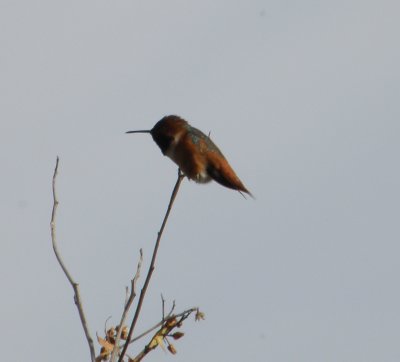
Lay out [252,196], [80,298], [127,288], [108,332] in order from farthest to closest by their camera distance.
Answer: [252,196]
[108,332]
[127,288]
[80,298]

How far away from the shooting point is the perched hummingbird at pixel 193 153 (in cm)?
905

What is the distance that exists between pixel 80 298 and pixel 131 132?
490cm

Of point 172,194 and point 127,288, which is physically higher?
point 172,194

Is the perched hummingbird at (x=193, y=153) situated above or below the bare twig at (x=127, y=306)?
above

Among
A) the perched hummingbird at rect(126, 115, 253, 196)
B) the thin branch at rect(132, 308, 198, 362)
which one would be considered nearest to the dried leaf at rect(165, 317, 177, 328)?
the thin branch at rect(132, 308, 198, 362)

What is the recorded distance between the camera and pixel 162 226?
4.79 meters

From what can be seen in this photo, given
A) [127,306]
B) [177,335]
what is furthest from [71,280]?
[177,335]

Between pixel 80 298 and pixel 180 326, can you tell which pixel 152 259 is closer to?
pixel 80 298

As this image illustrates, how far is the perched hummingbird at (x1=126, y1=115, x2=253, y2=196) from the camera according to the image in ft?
29.7

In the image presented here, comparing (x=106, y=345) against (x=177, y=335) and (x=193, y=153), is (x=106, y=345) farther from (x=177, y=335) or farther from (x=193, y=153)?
(x=193, y=153)

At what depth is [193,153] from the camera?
30.0ft

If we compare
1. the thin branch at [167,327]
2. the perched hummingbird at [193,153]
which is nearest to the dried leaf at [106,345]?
the thin branch at [167,327]

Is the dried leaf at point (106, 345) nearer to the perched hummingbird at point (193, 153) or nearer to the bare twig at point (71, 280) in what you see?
the bare twig at point (71, 280)

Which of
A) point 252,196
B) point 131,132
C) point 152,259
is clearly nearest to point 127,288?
point 152,259
